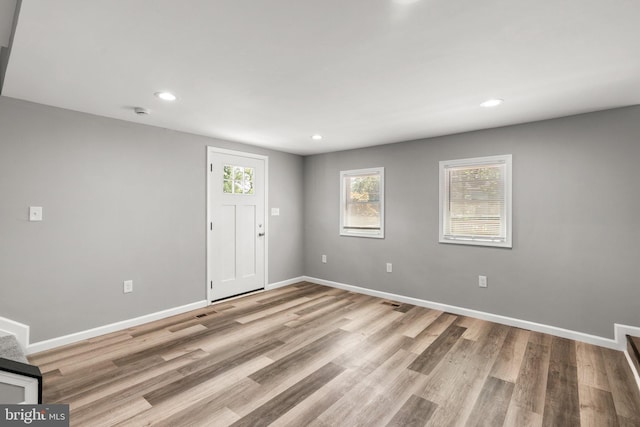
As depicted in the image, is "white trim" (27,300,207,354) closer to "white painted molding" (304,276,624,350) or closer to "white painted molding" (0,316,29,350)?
"white painted molding" (0,316,29,350)

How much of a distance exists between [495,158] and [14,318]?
5210 millimetres

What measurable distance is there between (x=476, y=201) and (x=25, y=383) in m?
4.30

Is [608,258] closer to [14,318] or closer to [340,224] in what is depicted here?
[340,224]

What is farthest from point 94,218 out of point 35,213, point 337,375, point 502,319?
point 502,319

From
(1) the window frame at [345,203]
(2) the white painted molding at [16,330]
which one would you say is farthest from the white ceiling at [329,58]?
(2) the white painted molding at [16,330]

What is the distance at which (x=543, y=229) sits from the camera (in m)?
3.25

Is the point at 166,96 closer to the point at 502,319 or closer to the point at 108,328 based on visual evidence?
the point at 108,328

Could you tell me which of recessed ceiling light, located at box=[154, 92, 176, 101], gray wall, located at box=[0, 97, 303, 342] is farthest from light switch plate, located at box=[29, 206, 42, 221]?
recessed ceiling light, located at box=[154, 92, 176, 101]

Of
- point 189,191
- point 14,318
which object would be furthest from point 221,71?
point 14,318

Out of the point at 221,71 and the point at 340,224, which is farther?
the point at 340,224

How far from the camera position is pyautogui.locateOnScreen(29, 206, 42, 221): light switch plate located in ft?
9.05

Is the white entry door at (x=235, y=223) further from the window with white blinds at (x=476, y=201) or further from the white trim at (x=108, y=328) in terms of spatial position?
the window with white blinds at (x=476, y=201)

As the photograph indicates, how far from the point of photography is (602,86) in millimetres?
2367

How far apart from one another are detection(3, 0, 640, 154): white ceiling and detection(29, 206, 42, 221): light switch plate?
1.00m
